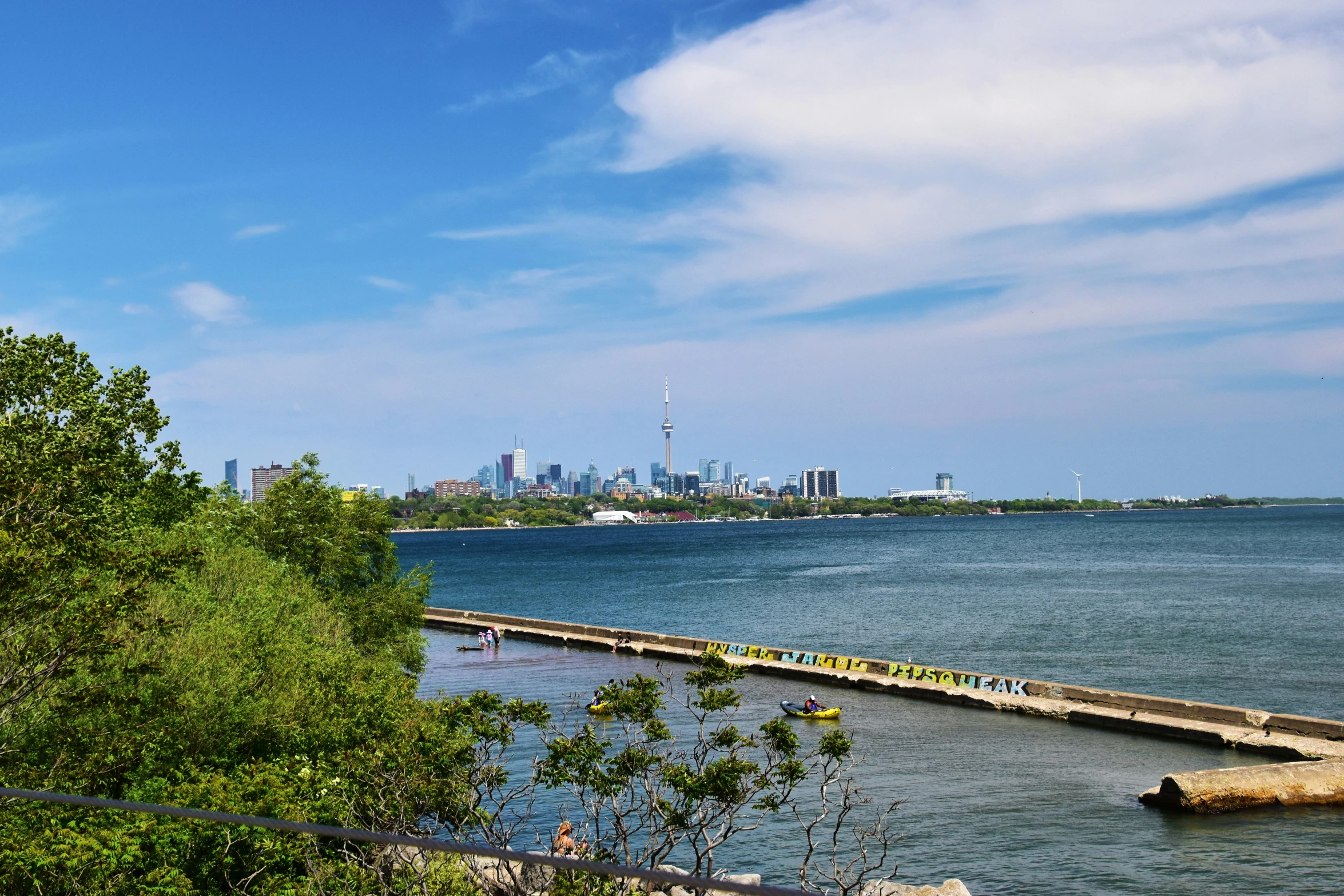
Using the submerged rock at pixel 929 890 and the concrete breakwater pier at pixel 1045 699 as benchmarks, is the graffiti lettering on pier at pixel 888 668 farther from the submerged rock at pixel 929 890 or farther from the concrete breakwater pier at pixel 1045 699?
the submerged rock at pixel 929 890

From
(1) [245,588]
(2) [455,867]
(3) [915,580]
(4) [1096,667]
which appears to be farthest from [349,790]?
(3) [915,580]

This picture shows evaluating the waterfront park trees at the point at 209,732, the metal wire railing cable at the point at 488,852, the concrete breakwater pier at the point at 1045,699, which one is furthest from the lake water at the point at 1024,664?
the metal wire railing cable at the point at 488,852

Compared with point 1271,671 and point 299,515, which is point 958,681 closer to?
point 1271,671

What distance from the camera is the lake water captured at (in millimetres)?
22891

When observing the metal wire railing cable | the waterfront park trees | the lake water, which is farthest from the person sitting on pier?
the metal wire railing cable

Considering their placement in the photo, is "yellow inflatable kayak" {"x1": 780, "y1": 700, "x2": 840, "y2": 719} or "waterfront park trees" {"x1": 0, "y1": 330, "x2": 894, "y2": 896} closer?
"waterfront park trees" {"x1": 0, "y1": 330, "x2": 894, "y2": 896}

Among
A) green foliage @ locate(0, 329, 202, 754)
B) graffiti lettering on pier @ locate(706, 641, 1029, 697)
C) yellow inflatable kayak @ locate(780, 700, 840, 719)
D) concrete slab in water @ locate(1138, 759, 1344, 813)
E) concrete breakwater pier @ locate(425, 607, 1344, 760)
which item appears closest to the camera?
green foliage @ locate(0, 329, 202, 754)

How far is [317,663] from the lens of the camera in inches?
864

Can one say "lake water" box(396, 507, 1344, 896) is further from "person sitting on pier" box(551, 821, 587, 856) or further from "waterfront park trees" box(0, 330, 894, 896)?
"person sitting on pier" box(551, 821, 587, 856)

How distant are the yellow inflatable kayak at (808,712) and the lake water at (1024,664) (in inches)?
22.8

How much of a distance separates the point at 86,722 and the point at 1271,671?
155 feet

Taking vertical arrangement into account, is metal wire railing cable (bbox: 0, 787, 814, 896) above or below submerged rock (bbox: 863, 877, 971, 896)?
above

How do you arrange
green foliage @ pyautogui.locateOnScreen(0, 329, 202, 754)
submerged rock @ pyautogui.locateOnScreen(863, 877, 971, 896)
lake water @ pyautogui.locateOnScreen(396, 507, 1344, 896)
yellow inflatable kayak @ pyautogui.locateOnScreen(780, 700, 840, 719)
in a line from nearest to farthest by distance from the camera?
green foliage @ pyautogui.locateOnScreen(0, 329, 202, 754)
submerged rock @ pyautogui.locateOnScreen(863, 877, 971, 896)
lake water @ pyautogui.locateOnScreen(396, 507, 1344, 896)
yellow inflatable kayak @ pyautogui.locateOnScreen(780, 700, 840, 719)

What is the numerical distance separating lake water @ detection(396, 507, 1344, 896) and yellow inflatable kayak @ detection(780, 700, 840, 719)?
58cm
